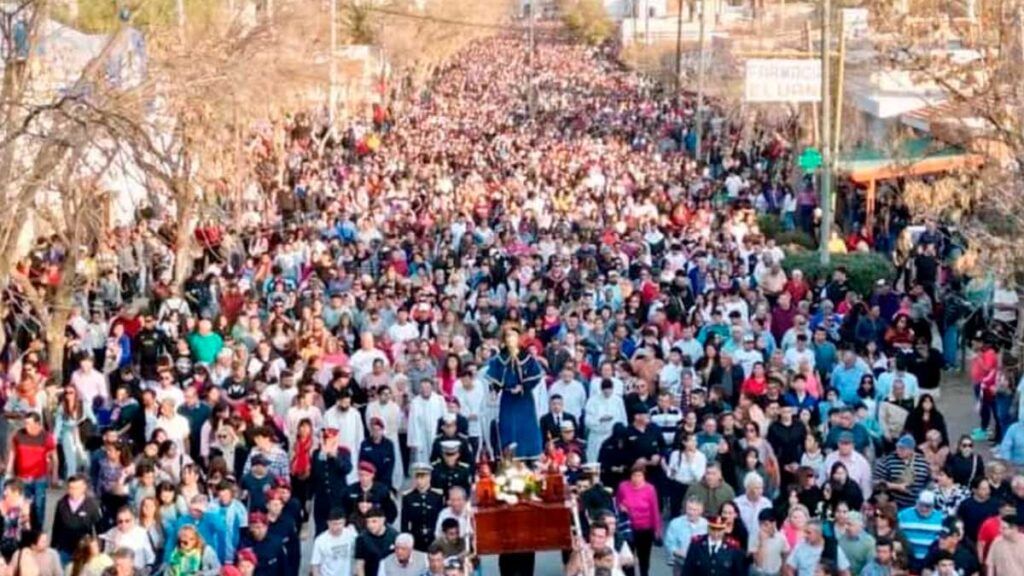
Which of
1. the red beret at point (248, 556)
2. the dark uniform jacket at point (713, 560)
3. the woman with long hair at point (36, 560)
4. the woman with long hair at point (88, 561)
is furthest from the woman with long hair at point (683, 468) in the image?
the woman with long hair at point (36, 560)

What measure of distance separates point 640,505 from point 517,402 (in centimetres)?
287

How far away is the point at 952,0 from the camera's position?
21.0m

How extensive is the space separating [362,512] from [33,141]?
3775 mm

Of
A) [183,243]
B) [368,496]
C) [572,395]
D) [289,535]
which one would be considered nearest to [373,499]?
[368,496]

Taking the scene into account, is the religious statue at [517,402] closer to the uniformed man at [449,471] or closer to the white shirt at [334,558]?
the uniformed man at [449,471]

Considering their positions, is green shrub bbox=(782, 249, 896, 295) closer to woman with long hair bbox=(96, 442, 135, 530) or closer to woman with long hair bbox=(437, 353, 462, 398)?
woman with long hair bbox=(437, 353, 462, 398)

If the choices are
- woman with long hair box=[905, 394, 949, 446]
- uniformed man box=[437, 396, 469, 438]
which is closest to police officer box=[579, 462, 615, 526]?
uniformed man box=[437, 396, 469, 438]

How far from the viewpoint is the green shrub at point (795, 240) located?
29422 mm

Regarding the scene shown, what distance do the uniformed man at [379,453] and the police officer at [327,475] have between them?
18 cm

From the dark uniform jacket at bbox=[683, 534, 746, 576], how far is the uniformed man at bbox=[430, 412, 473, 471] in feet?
8.78

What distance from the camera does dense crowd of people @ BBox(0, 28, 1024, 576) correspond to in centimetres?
1316

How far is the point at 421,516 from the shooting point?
13992 millimetres

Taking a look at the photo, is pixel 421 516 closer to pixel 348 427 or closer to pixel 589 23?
pixel 348 427

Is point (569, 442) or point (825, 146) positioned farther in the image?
point (825, 146)
